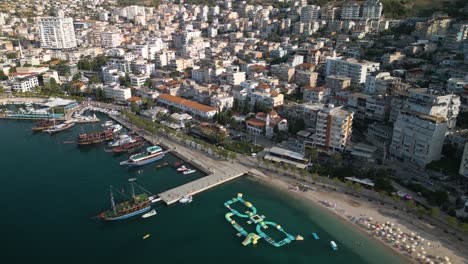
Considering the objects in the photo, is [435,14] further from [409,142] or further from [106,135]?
[106,135]

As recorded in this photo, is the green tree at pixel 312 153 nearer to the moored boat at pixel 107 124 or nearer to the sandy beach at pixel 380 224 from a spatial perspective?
the sandy beach at pixel 380 224

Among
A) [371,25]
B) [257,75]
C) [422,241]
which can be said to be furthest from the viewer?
[371,25]

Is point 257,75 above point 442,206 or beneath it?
above

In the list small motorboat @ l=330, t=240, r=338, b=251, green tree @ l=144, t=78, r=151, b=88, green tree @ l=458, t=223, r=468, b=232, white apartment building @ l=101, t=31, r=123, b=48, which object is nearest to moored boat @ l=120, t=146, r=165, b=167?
small motorboat @ l=330, t=240, r=338, b=251

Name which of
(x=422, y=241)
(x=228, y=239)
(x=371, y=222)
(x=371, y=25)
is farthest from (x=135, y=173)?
(x=371, y=25)

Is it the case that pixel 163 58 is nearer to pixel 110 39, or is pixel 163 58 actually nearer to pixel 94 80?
pixel 94 80

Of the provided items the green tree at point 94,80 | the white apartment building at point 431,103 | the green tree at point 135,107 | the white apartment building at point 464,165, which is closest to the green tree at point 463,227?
the white apartment building at point 464,165
